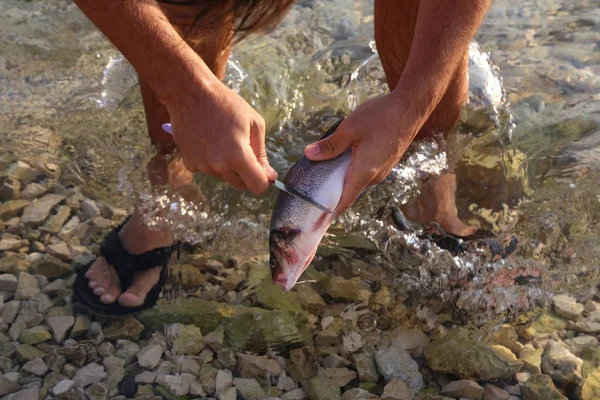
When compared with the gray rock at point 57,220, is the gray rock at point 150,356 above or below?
above

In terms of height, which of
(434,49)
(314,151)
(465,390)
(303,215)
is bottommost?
(465,390)

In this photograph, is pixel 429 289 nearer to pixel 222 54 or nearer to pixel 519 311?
pixel 519 311

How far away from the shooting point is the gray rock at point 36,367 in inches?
102

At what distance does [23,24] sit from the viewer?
4555 millimetres

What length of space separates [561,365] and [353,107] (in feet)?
5.65

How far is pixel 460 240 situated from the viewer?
295 centimetres

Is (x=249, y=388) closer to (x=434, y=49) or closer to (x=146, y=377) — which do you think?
(x=146, y=377)

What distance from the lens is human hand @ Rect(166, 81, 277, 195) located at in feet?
6.32

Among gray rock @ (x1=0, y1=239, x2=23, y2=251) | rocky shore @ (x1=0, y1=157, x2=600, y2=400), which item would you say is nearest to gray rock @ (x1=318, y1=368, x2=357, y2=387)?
rocky shore @ (x1=0, y1=157, x2=600, y2=400)

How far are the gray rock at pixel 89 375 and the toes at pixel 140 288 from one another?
0.32m

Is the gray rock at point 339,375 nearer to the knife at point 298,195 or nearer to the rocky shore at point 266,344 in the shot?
the rocky shore at point 266,344

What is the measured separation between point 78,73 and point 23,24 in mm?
797

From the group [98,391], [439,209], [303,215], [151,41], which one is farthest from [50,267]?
[439,209]

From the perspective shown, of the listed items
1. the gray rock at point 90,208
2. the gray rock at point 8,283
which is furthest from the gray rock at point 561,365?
the gray rock at point 8,283
